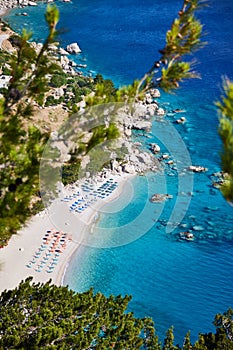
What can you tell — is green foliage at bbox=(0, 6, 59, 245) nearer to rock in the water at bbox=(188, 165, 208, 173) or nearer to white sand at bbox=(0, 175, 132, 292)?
white sand at bbox=(0, 175, 132, 292)

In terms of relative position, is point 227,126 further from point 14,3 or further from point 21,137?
point 14,3

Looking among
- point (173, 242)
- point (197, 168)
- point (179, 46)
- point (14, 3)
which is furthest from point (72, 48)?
point (179, 46)

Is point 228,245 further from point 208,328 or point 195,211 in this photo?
point 208,328

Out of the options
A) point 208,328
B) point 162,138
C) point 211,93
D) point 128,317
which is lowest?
point 128,317

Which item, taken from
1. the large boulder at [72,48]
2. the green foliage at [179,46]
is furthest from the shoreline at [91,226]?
the large boulder at [72,48]

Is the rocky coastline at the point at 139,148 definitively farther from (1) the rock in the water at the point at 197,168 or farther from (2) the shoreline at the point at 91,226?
(2) the shoreline at the point at 91,226

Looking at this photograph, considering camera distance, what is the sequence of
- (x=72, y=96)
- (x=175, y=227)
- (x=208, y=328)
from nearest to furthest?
(x=208, y=328) → (x=175, y=227) → (x=72, y=96)

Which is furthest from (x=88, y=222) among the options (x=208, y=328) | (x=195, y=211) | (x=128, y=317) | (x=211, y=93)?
(x=211, y=93)

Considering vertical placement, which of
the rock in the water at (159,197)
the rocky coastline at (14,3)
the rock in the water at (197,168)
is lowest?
the rock in the water at (159,197)
